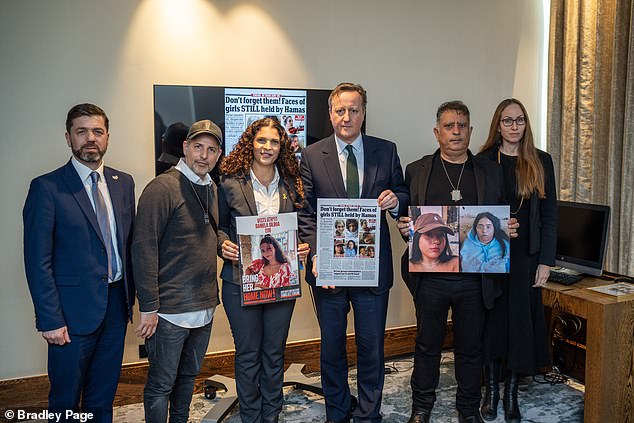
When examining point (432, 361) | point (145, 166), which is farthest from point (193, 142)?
point (432, 361)

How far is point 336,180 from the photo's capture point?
250 cm

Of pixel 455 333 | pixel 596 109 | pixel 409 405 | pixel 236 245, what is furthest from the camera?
pixel 596 109

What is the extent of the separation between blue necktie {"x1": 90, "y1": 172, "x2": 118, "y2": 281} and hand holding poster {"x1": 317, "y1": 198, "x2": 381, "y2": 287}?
2.84 ft

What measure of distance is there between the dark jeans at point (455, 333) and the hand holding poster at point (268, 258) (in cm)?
66

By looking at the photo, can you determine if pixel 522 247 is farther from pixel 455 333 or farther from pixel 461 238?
pixel 455 333

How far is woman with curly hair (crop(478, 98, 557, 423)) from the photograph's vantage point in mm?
2676

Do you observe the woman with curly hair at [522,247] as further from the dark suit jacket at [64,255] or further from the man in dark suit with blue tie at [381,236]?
the dark suit jacket at [64,255]

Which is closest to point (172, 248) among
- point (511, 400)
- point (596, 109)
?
point (511, 400)

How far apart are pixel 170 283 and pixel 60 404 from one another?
62cm

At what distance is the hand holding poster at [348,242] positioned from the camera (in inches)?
94.6

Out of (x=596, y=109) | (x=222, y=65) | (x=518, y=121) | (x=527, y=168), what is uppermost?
(x=222, y=65)

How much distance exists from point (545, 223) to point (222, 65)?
1966 mm

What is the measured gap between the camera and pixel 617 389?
262cm

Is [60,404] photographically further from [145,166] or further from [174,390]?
[145,166]
